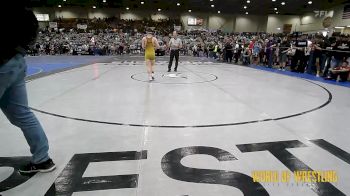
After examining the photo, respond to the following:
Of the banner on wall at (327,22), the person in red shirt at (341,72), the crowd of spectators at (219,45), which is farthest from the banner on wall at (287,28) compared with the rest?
the person in red shirt at (341,72)

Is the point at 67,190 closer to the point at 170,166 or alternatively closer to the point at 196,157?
the point at 170,166

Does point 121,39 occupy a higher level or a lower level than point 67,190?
higher

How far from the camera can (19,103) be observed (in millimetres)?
2150

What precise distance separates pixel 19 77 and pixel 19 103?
0.22 m

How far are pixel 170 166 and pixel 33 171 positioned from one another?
48.7 inches

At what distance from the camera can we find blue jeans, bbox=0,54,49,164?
1.96 metres

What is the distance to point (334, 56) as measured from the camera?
29.0 feet

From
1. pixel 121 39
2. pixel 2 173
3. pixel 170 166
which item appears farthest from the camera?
pixel 121 39

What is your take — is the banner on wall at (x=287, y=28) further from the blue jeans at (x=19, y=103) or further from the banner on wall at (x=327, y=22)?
the blue jeans at (x=19, y=103)

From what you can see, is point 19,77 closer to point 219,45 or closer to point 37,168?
point 37,168

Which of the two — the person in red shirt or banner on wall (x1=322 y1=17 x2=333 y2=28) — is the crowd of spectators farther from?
banner on wall (x1=322 y1=17 x2=333 y2=28)

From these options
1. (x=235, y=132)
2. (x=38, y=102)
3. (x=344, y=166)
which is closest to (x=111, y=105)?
(x=38, y=102)

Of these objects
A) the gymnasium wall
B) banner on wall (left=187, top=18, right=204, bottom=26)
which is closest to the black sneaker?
the gymnasium wall

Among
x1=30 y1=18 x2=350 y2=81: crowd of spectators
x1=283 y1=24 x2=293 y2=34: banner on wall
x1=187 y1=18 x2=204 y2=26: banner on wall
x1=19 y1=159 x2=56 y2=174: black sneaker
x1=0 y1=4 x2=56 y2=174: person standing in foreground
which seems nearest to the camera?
x1=0 y1=4 x2=56 y2=174: person standing in foreground
